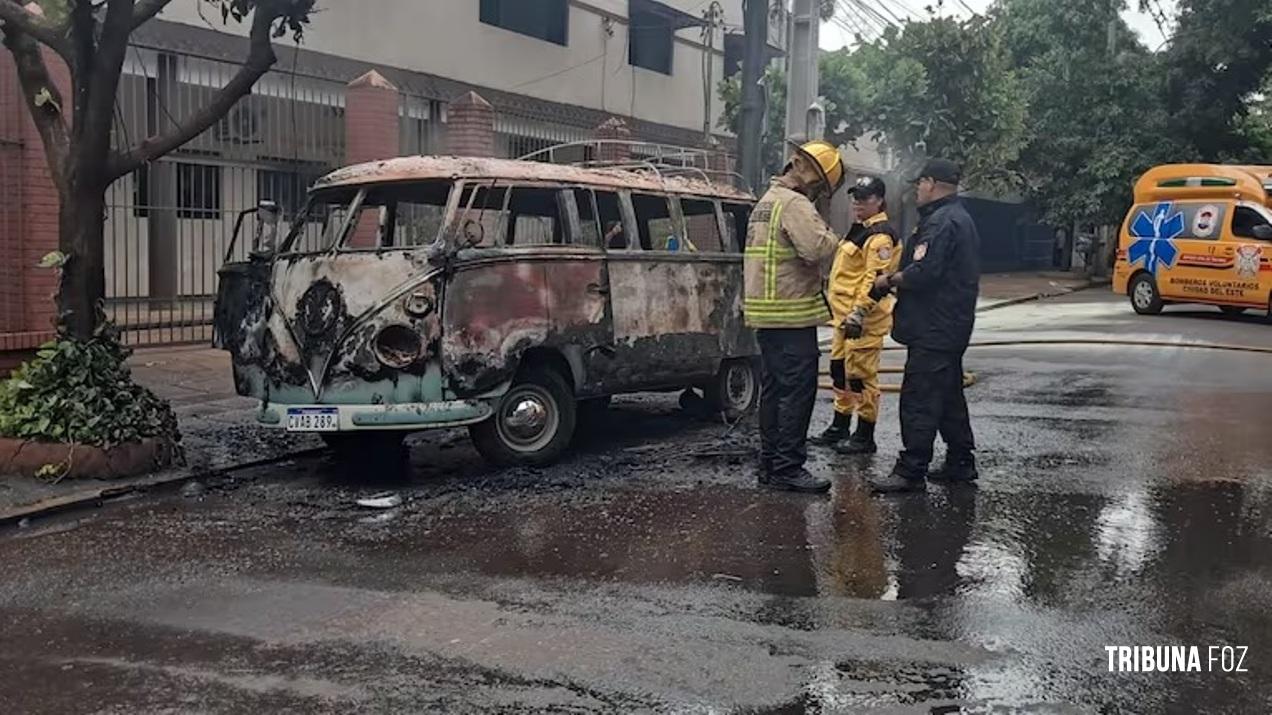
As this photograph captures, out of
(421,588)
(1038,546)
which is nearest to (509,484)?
(421,588)

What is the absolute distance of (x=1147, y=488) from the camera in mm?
6453

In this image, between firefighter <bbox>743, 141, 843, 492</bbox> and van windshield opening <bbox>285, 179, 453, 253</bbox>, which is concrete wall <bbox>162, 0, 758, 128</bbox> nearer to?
van windshield opening <bbox>285, 179, 453, 253</bbox>

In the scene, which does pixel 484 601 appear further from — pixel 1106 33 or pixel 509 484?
pixel 1106 33

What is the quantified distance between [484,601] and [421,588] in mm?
341

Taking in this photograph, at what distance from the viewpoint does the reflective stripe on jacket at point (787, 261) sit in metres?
6.35

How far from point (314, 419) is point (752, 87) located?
7.84m

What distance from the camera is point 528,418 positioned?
23.4 ft

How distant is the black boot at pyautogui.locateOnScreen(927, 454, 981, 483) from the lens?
6.57 metres

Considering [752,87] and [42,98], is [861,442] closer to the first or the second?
[42,98]

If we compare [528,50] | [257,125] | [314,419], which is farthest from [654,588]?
[528,50]

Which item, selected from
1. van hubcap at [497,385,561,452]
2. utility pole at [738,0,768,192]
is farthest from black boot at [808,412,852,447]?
utility pole at [738,0,768,192]

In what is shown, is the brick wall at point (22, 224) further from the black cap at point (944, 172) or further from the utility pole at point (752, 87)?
the utility pole at point (752, 87)

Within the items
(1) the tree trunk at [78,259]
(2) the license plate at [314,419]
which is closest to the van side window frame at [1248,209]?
(2) the license plate at [314,419]

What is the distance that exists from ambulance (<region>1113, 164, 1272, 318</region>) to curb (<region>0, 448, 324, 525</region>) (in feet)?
53.1
